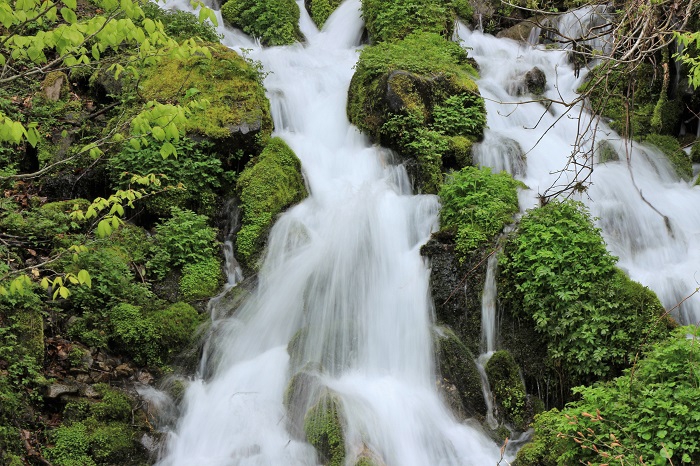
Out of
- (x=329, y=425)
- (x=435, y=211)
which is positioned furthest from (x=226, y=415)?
(x=435, y=211)

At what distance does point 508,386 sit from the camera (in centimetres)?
607

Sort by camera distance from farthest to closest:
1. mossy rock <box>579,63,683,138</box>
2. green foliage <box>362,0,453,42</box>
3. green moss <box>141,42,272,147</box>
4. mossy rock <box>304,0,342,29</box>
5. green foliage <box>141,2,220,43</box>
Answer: mossy rock <box>304,0,342,29</box> < green foliage <box>362,0,453,42</box> < green foliage <box>141,2,220,43</box> < mossy rock <box>579,63,683,138</box> < green moss <box>141,42,272,147</box>

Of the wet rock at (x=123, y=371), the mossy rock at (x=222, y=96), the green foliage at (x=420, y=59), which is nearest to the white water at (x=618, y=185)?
the green foliage at (x=420, y=59)

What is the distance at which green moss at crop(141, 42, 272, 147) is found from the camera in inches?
360

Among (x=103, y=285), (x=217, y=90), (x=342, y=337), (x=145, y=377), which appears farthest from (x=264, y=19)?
(x=145, y=377)

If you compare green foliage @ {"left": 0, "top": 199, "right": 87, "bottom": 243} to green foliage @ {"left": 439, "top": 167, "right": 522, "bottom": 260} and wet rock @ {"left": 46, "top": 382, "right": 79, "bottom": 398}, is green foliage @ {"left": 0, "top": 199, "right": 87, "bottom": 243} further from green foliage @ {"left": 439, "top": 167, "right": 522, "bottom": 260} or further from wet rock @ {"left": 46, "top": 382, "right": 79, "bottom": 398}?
green foliage @ {"left": 439, "top": 167, "right": 522, "bottom": 260}

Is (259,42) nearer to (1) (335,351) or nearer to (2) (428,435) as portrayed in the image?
(1) (335,351)

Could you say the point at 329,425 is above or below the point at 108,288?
below

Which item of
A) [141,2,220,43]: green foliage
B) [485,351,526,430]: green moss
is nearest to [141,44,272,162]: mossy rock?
[141,2,220,43]: green foliage

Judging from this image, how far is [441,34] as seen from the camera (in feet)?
41.2

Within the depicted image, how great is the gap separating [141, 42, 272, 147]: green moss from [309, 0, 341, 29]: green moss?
17.2 ft

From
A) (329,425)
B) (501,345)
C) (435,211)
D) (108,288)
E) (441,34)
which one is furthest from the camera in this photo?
(441,34)

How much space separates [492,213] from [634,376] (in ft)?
9.25

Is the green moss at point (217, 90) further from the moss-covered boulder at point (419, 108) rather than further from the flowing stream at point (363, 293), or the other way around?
the moss-covered boulder at point (419, 108)
